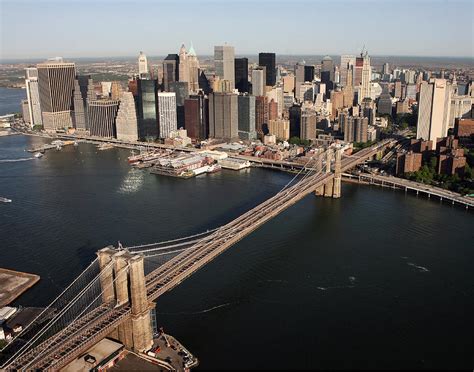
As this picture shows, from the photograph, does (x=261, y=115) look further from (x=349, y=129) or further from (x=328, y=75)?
(x=328, y=75)

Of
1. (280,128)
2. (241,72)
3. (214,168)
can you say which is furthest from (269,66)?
(214,168)

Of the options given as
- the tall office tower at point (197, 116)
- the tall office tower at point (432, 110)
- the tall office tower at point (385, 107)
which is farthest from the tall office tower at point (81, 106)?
the tall office tower at point (385, 107)

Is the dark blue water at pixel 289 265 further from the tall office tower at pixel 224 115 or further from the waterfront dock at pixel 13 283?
the tall office tower at pixel 224 115

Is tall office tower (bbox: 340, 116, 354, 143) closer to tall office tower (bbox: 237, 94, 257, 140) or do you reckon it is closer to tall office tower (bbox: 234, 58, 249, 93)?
tall office tower (bbox: 237, 94, 257, 140)

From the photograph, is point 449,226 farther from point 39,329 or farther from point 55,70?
point 55,70

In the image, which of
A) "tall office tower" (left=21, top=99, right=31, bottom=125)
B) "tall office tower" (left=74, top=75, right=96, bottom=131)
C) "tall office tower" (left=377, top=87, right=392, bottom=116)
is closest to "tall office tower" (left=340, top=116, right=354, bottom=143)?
"tall office tower" (left=377, top=87, right=392, bottom=116)

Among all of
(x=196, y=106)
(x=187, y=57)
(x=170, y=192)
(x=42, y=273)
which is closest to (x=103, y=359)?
(x=42, y=273)
